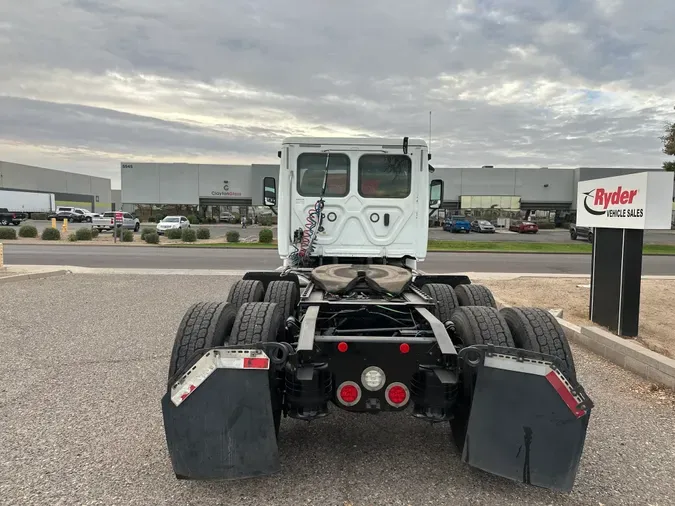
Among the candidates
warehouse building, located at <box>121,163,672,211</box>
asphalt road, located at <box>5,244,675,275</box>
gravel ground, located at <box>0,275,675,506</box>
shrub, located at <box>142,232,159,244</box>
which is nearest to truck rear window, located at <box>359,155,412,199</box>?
gravel ground, located at <box>0,275,675,506</box>

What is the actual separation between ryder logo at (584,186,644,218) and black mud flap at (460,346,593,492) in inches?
184

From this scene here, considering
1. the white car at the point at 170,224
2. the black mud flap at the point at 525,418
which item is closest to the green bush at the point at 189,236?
the white car at the point at 170,224

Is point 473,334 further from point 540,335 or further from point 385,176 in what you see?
point 385,176

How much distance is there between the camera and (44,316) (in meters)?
7.66

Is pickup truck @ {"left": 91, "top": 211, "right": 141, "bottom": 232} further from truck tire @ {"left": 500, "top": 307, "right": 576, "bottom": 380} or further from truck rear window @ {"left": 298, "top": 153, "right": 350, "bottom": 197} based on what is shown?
truck tire @ {"left": 500, "top": 307, "right": 576, "bottom": 380}

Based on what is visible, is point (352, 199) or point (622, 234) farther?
point (622, 234)

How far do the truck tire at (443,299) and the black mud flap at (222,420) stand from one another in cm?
210

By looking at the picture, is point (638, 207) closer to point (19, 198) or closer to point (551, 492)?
point (551, 492)

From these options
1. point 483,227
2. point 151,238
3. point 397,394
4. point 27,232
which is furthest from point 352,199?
point 483,227

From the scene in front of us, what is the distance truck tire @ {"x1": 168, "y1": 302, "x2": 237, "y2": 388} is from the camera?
306 centimetres

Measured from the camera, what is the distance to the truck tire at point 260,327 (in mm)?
2918

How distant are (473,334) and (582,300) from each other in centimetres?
775

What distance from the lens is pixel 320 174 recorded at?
620 cm

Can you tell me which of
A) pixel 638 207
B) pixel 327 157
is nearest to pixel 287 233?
pixel 327 157
